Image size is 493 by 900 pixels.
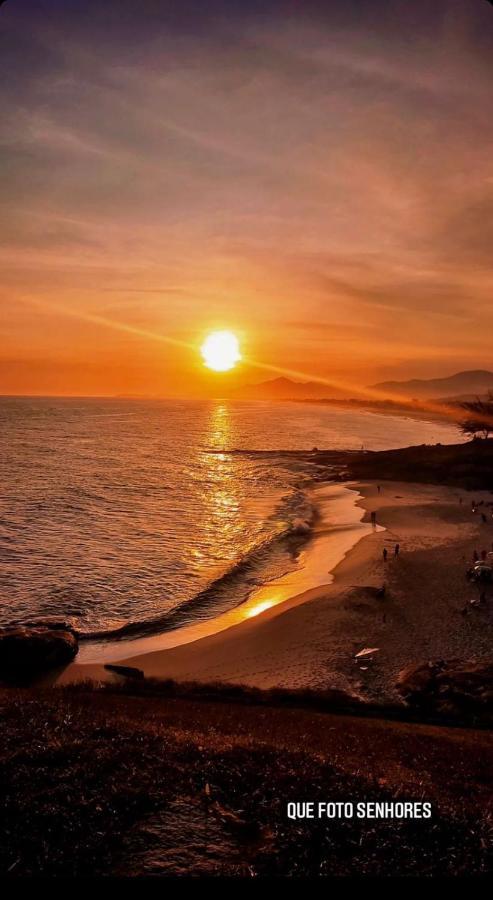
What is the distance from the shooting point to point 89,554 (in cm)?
3956

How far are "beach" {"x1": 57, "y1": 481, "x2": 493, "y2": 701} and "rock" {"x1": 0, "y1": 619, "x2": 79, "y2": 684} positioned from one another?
996 millimetres

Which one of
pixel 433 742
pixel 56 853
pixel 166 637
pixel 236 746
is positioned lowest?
pixel 166 637

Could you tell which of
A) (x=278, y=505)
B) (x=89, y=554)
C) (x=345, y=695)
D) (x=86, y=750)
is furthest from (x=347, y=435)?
(x=86, y=750)

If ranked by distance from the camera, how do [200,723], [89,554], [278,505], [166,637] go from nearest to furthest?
[200,723] → [166,637] → [89,554] → [278,505]

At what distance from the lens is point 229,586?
3456 centimetres

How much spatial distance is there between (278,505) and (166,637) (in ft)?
113

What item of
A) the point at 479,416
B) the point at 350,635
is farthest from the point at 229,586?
the point at 479,416

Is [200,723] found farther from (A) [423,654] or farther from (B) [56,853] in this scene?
(A) [423,654]

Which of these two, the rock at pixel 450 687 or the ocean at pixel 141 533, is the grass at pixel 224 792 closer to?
the rock at pixel 450 687

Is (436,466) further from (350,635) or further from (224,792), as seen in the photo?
(224,792)

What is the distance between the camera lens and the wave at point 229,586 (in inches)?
1084

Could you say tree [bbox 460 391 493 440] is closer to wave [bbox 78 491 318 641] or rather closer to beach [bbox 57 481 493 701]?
wave [bbox 78 491 318 641]

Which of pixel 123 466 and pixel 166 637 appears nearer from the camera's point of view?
pixel 166 637

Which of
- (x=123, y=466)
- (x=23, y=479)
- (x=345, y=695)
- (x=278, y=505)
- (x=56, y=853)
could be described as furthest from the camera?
(x=123, y=466)
